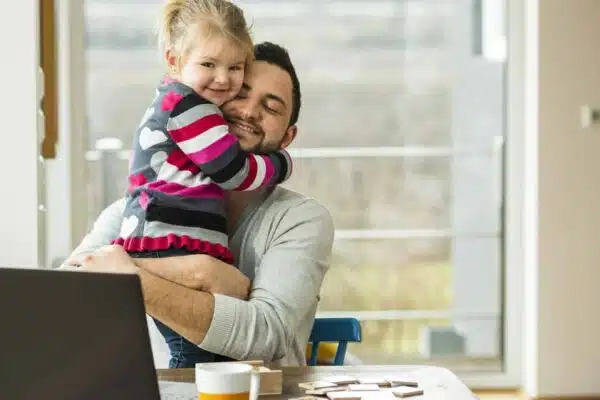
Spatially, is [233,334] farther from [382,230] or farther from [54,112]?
[382,230]

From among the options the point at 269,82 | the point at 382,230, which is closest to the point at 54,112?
the point at 382,230

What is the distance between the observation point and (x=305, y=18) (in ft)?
16.3

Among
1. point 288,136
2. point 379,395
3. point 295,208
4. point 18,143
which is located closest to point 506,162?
point 18,143

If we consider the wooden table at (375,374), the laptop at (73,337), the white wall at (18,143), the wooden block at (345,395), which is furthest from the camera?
the white wall at (18,143)

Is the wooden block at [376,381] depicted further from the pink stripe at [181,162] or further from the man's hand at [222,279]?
the pink stripe at [181,162]

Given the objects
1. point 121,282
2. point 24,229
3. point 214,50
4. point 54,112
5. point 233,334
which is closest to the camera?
point 121,282

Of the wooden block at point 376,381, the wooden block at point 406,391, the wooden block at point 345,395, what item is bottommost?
the wooden block at point 406,391

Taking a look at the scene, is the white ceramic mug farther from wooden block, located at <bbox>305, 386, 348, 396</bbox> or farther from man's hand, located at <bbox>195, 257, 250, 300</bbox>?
man's hand, located at <bbox>195, 257, 250, 300</bbox>

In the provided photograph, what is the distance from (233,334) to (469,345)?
3086 millimetres

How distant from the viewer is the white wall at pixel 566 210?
192 inches

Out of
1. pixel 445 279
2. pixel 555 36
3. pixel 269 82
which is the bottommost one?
pixel 445 279

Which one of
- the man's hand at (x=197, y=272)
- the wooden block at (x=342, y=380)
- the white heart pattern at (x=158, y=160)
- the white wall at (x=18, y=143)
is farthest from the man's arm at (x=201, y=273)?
the white wall at (x=18, y=143)

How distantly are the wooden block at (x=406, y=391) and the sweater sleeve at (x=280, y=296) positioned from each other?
0.40m

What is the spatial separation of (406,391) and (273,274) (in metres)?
0.52
